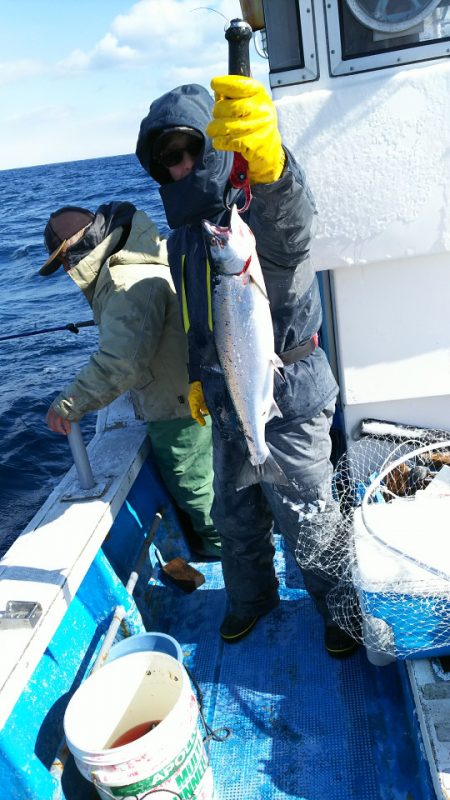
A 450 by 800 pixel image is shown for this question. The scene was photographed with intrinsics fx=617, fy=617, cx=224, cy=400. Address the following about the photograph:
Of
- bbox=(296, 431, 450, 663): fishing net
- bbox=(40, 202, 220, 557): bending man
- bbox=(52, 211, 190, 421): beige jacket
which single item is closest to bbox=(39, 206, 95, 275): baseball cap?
bbox=(40, 202, 220, 557): bending man

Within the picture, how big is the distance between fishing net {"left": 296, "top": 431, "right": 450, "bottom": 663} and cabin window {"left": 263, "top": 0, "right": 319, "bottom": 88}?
6.30 ft

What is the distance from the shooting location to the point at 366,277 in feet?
10.9

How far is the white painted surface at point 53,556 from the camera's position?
95.5 inches

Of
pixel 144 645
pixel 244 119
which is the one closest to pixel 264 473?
pixel 144 645

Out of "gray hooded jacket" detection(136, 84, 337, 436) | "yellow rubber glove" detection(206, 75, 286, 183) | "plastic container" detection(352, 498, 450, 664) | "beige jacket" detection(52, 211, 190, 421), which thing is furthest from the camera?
"beige jacket" detection(52, 211, 190, 421)

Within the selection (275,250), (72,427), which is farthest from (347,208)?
(72,427)

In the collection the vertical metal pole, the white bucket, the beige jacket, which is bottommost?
the white bucket

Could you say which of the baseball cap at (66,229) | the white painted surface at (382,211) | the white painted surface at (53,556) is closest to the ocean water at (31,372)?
the white painted surface at (53,556)

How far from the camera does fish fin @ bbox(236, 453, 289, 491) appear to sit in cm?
274

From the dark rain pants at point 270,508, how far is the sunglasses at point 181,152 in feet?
4.19

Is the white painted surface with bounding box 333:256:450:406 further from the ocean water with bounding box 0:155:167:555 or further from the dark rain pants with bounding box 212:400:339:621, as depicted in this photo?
the ocean water with bounding box 0:155:167:555

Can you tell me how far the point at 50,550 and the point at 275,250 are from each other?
181 centimetres

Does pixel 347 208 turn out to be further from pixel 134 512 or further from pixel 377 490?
pixel 134 512

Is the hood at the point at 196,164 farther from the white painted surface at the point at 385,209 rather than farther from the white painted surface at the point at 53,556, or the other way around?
the white painted surface at the point at 53,556
